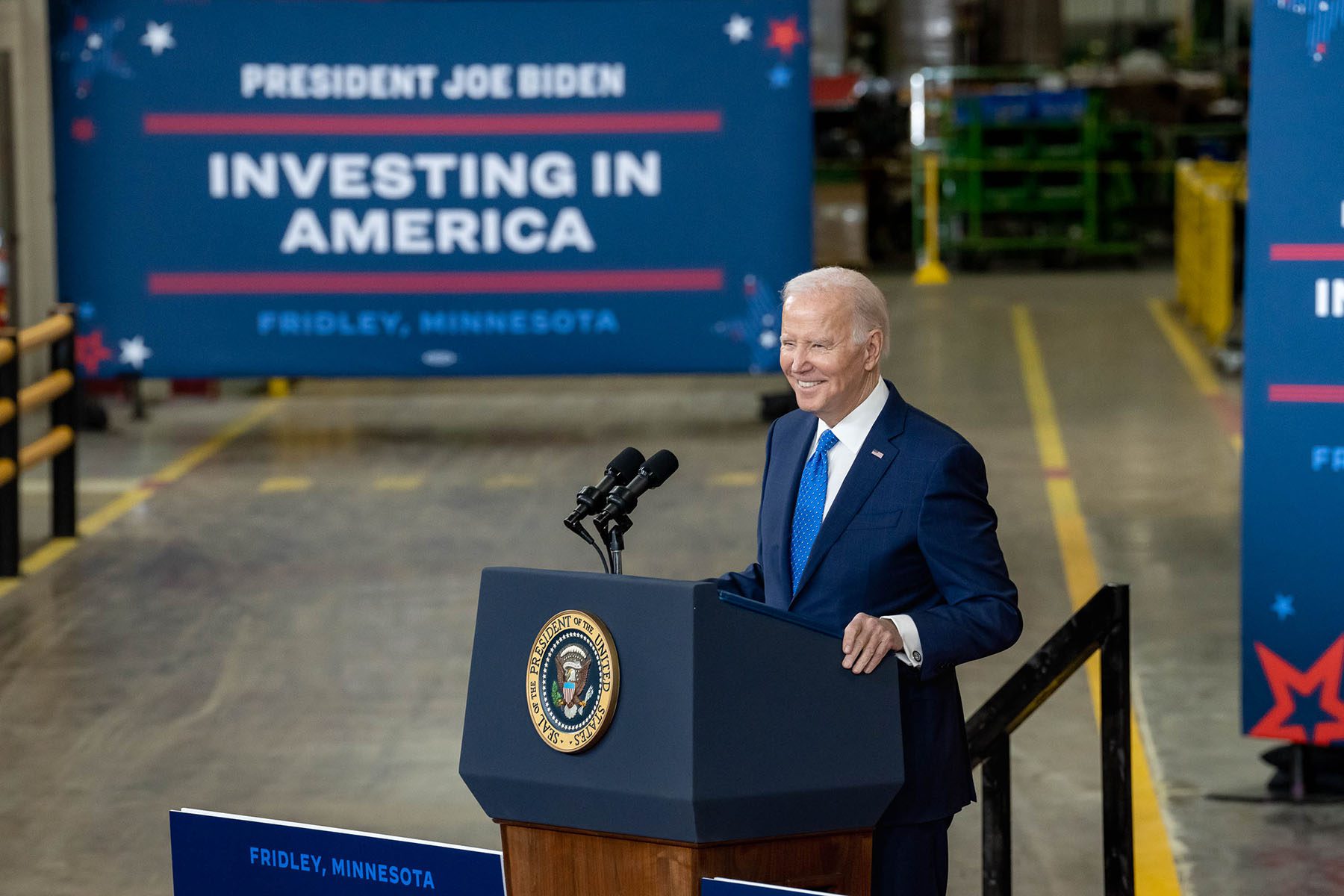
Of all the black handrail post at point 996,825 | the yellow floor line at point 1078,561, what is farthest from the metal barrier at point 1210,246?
the black handrail post at point 996,825

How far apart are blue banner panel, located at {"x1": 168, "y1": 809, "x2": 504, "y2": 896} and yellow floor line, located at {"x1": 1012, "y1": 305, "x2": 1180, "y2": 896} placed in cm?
297

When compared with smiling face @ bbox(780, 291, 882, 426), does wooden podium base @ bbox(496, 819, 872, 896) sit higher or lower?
lower

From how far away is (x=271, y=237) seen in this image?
13.3 m

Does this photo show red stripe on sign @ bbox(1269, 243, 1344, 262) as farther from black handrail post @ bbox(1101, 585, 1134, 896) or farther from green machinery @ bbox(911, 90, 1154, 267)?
green machinery @ bbox(911, 90, 1154, 267)

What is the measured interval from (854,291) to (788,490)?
423 millimetres

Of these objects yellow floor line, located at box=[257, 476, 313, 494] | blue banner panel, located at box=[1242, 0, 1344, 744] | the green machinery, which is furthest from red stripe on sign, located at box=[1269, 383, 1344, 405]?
the green machinery

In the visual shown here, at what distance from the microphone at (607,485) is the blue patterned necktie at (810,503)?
33cm

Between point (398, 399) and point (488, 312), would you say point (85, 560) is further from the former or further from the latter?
point (398, 399)

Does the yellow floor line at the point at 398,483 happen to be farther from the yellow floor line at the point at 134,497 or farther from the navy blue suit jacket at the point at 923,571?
the navy blue suit jacket at the point at 923,571

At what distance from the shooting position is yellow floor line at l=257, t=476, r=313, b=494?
40.5 ft

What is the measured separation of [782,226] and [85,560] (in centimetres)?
515

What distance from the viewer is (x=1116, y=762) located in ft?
17.0

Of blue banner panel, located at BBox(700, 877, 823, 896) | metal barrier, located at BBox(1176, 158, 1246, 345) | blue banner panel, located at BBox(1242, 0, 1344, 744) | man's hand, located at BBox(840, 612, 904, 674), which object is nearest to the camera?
blue banner panel, located at BBox(700, 877, 823, 896)

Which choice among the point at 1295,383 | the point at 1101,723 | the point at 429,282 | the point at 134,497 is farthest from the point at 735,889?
the point at 429,282
